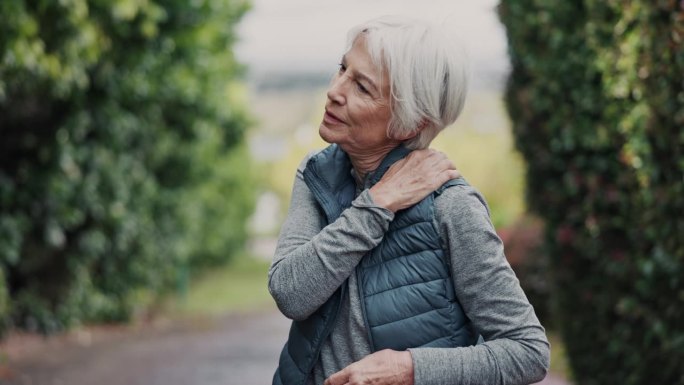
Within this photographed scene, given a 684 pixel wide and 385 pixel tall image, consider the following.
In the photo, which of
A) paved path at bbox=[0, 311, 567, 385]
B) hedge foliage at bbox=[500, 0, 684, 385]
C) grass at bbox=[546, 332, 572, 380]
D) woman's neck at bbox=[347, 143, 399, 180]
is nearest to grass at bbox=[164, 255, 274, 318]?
paved path at bbox=[0, 311, 567, 385]

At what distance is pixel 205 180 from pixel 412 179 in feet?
58.2

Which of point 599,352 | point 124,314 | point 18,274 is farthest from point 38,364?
point 599,352

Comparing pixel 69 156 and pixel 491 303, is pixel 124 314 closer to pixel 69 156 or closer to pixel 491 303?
pixel 69 156

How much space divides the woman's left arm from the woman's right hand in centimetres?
8

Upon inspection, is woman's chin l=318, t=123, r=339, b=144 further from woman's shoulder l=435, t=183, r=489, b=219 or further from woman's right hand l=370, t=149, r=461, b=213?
woman's shoulder l=435, t=183, r=489, b=219

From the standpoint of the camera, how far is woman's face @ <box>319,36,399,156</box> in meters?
2.48

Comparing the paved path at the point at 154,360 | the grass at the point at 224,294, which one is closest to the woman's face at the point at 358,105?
the paved path at the point at 154,360

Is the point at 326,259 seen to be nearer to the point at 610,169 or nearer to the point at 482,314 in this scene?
the point at 482,314

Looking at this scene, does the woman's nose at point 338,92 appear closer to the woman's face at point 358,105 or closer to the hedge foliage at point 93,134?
the woman's face at point 358,105

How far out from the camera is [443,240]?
244 cm

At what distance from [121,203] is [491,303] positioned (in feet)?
36.7

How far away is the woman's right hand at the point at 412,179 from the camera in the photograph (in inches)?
96.3

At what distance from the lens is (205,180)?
20.0 m

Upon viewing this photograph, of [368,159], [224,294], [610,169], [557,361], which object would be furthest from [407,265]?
[224,294]
